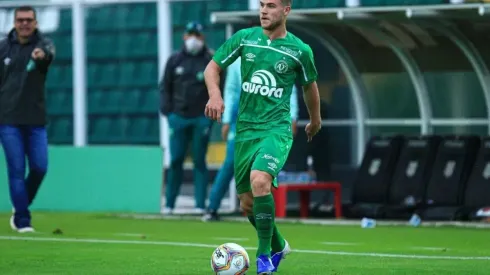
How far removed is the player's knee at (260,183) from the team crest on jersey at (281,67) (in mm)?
740

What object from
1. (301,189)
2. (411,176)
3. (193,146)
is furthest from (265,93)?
(193,146)

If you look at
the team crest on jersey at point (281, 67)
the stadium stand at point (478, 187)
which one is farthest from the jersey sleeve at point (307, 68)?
the stadium stand at point (478, 187)

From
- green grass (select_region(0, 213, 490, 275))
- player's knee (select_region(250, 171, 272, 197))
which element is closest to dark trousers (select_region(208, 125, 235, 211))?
green grass (select_region(0, 213, 490, 275))

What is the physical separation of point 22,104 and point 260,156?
545cm

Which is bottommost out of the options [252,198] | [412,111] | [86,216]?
[86,216]

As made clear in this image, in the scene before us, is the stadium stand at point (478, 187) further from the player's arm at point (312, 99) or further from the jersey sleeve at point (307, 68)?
the jersey sleeve at point (307, 68)

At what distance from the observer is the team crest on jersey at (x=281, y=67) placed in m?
10.5

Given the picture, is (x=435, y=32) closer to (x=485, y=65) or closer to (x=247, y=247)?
(x=485, y=65)

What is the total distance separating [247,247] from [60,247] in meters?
1.64

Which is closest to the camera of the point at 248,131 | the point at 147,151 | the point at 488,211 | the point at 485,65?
the point at 248,131

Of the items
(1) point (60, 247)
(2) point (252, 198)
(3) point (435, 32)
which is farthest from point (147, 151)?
(2) point (252, 198)

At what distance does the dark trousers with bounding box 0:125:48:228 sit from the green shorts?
503cm

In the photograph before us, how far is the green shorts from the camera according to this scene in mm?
10328

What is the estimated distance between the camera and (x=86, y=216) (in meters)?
19.3
